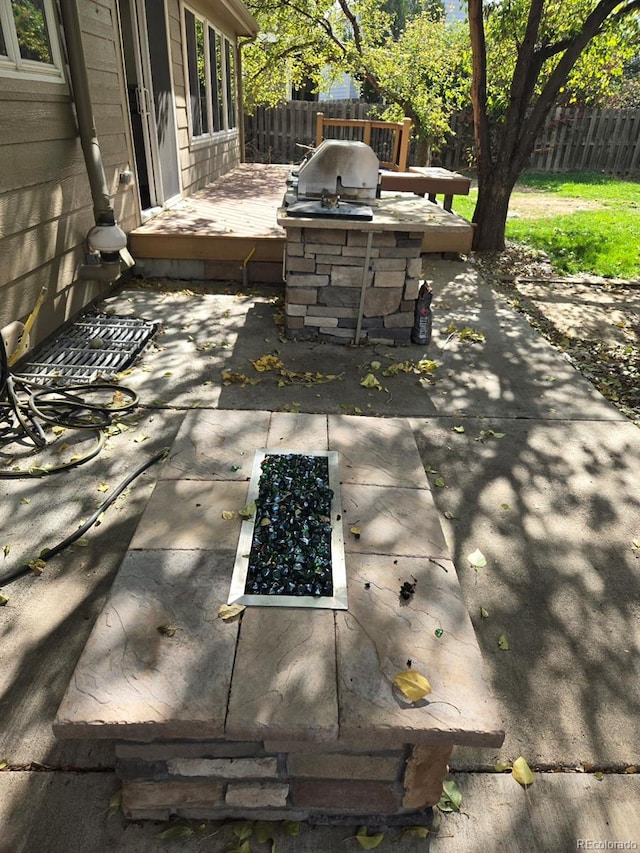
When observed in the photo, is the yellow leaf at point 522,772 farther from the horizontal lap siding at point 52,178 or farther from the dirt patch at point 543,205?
the dirt patch at point 543,205

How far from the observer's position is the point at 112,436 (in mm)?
3414

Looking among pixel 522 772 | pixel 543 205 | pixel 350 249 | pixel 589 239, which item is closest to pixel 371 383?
pixel 350 249

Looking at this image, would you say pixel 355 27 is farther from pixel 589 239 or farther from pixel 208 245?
pixel 208 245

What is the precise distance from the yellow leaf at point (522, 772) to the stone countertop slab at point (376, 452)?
3.28 feet

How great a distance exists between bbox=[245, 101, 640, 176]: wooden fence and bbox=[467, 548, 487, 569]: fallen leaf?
14.7 metres

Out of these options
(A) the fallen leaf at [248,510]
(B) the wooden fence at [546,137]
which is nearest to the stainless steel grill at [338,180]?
(A) the fallen leaf at [248,510]

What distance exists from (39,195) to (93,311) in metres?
1.24

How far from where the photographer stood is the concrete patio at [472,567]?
1660 millimetres

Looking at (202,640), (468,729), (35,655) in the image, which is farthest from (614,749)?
(35,655)

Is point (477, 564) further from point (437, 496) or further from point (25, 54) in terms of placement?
point (25, 54)

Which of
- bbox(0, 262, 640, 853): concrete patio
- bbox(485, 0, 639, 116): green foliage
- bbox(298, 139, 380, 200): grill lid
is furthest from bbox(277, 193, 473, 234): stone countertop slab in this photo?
bbox(485, 0, 639, 116): green foliage

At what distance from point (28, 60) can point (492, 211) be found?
603 cm

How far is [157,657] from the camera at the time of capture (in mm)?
1576

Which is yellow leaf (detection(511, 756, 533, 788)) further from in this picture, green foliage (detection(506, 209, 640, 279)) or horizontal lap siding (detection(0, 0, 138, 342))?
→ green foliage (detection(506, 209, 640, 279))
